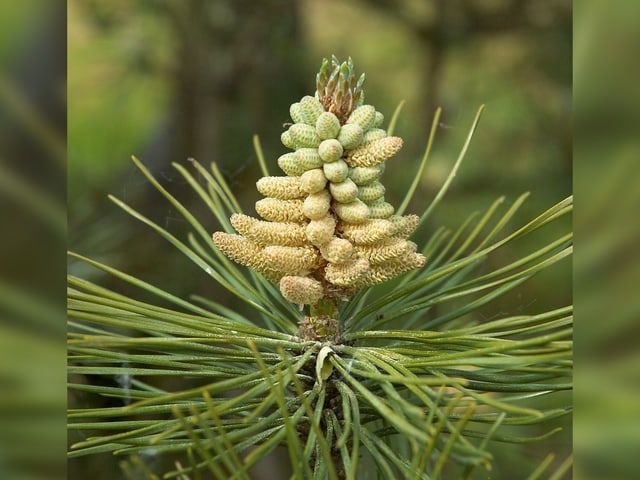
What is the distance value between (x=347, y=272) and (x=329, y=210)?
0.08 ft

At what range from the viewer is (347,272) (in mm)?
257

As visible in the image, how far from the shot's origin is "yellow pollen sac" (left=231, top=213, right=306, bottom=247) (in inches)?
10.2

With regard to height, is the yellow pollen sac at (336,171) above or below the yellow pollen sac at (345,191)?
above

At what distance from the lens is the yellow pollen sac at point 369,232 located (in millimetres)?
250

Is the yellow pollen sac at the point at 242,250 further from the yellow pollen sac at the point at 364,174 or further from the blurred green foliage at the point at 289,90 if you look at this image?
the blurred green foliage at the point at 289,90

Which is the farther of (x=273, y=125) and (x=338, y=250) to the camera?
(x=273, y=125)

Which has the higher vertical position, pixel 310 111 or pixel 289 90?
pixel 289 90
